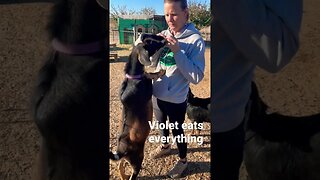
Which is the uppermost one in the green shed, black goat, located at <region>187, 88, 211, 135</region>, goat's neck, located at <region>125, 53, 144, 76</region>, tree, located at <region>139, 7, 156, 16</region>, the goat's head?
tree, located at <region>139, 7, 156, 16</region>

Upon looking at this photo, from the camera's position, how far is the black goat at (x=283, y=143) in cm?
177

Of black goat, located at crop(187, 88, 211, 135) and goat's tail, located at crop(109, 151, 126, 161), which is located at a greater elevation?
black goat, located at crop(187, 88, 211, 135)

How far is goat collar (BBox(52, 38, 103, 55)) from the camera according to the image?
175 centimetres

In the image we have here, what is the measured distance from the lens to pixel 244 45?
1.67 meters

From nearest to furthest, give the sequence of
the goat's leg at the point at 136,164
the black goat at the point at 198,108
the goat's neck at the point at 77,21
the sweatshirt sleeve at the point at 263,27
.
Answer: the sweatshirt sleeve at the point at 263,27
the goat's neck at the point at 77,21
the black goat at the point at 198,108
the goat's leg at the point at 136,164

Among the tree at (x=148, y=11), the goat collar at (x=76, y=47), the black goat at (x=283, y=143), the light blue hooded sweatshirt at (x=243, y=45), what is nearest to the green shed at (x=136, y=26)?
the tree at (x=148, y=11)

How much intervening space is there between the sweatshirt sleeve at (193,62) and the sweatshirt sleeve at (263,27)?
15 centimetres

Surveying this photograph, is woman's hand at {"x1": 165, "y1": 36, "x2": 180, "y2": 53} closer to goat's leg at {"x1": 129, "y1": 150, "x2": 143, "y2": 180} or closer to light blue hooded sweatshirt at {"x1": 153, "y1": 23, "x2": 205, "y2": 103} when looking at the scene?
light blue hooded sweatshirt at {"x1": 153, "y1": 23, "x2": 205, "y2": 103}

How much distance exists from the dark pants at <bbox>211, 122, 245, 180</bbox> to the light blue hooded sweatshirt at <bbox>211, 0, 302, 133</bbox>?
3 cm

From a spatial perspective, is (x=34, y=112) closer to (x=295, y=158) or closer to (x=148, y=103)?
(x=148, y=103)

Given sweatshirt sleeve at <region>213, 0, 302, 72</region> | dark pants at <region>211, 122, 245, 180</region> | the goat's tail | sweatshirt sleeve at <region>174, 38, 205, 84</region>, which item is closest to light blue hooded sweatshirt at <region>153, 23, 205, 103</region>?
sweatshirt sleeve at <region>174, 38, 205, 84</region>

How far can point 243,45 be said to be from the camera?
1.67m

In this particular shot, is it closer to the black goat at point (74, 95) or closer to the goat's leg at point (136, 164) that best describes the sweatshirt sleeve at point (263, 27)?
the black goat at point (74, 95)

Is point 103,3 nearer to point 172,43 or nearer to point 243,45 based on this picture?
point 172,43
